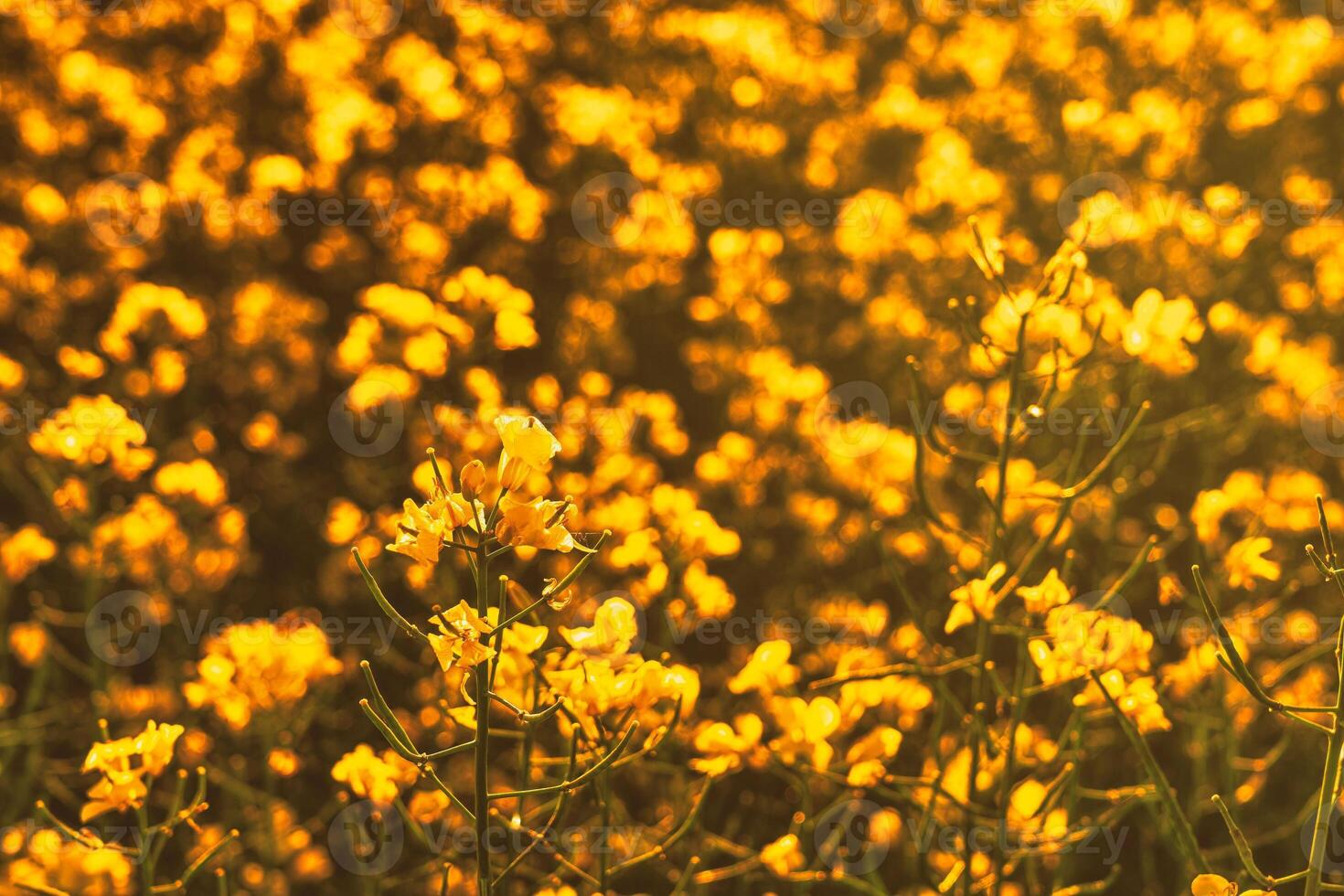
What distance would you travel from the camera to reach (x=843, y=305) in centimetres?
609

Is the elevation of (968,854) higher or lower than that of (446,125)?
higher

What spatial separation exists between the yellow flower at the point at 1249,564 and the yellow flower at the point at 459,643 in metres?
1.72

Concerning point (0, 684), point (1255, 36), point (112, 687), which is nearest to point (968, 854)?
point (112, 687)

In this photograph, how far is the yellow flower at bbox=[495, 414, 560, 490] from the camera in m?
1.49

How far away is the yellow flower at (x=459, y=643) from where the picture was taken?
1476 millimetres

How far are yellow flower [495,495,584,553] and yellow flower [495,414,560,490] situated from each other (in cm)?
4

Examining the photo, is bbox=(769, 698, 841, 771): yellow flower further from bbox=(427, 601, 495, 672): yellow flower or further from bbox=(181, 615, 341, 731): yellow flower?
bbox=(181, 615, 341, 731): yellow flower

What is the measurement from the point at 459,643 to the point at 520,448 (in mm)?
256

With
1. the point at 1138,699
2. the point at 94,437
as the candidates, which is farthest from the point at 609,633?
the point at 94,437

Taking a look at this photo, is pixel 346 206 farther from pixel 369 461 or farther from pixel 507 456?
pixel 507 456

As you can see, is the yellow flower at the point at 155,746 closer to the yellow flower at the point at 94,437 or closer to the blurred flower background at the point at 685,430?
the blurred flower background at the point at 685,430

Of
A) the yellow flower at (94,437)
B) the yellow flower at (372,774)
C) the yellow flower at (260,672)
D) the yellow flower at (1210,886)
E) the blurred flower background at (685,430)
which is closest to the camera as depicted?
the yellow flower at (1210,886)

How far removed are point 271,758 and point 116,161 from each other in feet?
16.2

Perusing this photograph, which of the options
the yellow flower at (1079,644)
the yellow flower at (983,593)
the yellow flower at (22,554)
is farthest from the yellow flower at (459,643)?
the yellow flower at (22,554)
